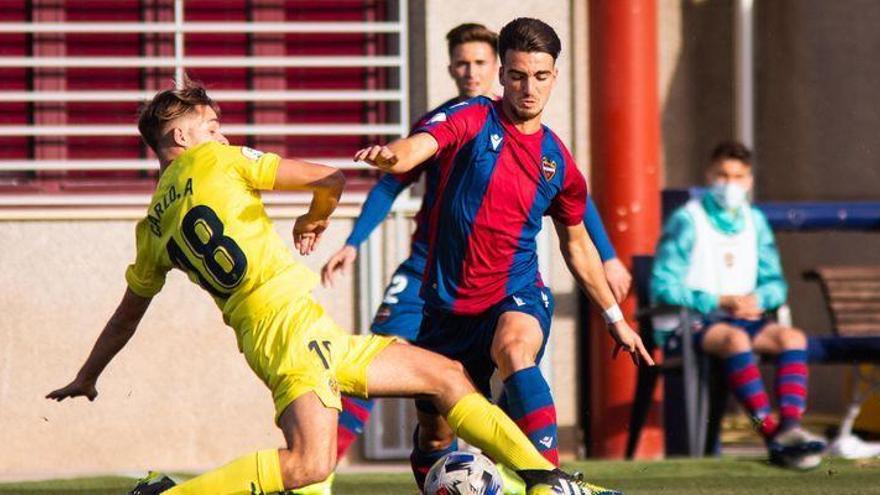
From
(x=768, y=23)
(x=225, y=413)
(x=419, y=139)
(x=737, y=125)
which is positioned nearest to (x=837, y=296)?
(x=737, y=125)

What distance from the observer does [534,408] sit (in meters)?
6.46

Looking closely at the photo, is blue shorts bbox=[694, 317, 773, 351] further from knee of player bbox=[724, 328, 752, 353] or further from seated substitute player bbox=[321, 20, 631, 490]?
seated substitute player bbox=[321, 20, 631, 490]

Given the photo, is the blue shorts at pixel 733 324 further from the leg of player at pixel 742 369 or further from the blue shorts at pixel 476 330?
the blue shorts at pixel 476 330

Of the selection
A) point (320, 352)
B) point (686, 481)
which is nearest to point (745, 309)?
point (686, 481)

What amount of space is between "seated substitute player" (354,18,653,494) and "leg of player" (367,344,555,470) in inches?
12.6

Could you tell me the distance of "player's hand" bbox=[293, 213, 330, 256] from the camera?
20.1 ft

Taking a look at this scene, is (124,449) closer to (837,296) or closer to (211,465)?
(211,465)

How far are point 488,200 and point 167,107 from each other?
3.71ft

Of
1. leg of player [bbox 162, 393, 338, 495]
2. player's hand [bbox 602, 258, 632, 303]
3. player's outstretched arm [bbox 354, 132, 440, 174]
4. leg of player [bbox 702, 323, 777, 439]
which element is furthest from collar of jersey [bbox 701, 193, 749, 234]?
leg of player [bbox 162, 393, 338, 495]

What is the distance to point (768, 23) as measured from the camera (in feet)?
40.2

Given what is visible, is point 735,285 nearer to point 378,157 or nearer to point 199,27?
point 199,27

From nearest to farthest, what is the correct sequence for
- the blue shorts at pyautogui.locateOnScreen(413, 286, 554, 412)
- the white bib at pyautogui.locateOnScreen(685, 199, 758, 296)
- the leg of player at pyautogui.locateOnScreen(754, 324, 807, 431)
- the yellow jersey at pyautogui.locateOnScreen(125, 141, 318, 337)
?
Result: the yellow jersey at pyautogui.locateOnScreen(125, 141, 318, 337) → the blue shorts at pyautogui.locateOnScreen(413, 286, 554, 412) → the leg of player at pyautogui.locateOnScreen(754, 324, 807, 431) → the white bib at pyautogui.locateOnScreen(685, 199, 758, 296)

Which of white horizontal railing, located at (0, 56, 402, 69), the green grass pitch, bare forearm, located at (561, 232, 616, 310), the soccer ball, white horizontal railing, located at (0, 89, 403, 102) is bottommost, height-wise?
the green grass pitch

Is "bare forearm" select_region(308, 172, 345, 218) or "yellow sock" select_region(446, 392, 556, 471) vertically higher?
"bare forearm" select_region(308, 172, 345, 218)
